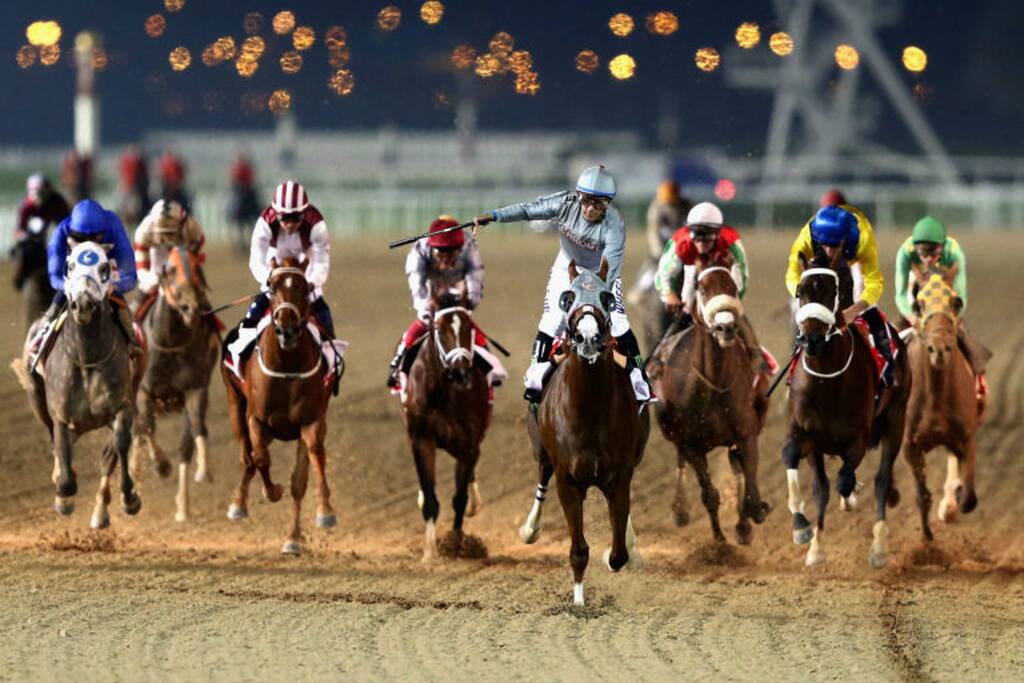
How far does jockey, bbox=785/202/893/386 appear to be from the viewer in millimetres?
9828

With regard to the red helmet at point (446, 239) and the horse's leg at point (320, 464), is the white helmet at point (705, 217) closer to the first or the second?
the red helmet at point (446, 239)

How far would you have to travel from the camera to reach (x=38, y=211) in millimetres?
14742

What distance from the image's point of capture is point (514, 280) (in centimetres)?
2775

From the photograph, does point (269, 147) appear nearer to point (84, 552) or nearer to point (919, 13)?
→ point (919, 13)

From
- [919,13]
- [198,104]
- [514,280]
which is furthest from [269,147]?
[514,280]

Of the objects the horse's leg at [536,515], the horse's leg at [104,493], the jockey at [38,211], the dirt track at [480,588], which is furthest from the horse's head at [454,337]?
the jockey at [38,211]

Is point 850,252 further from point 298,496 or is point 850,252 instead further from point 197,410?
point 197,410

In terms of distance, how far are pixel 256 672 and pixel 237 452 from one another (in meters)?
7.18

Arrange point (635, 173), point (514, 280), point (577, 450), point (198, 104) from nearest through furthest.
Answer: point (577, 450)
point (514, 280)
point (635, 173)
point (198, 104)

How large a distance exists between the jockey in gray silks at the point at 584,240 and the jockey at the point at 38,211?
22.4ft

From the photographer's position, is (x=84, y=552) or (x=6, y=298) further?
(x=6, y=298)

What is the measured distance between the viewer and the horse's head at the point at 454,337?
994 cm

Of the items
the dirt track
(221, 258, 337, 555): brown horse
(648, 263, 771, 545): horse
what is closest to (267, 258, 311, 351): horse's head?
(221, 258, 337, 555): brown horse

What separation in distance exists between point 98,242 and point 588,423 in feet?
11.5
